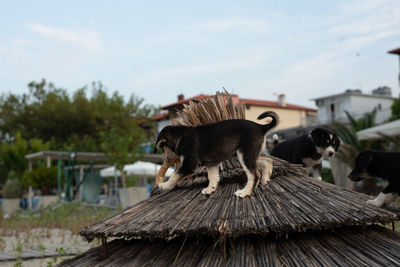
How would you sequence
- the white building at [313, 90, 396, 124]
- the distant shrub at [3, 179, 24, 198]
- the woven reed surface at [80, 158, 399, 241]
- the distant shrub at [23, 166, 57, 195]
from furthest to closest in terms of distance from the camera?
the white building at [313, 90, 396, 124]
the distant shrub at [23, 166, 57, 195]
the distant shrub at [3, 179, 24, 198]
the woven reed surface at [80, 158, 399, 241]

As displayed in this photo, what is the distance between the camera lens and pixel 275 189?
3.40 meters

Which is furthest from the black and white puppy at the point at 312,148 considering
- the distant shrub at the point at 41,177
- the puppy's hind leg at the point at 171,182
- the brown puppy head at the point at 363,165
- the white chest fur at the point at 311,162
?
the distant shrub at the point at 41,177

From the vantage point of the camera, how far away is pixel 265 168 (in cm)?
342

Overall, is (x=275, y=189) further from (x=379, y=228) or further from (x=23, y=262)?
(x=23, y=262)

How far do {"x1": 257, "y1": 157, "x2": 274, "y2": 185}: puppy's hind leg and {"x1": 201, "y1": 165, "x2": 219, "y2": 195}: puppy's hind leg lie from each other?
364mm

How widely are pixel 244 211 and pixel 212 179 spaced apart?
1.64 ft

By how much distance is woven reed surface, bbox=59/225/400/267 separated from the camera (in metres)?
2.91

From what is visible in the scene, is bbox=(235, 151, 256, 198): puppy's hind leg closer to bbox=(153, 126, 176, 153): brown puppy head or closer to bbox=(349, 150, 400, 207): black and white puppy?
bbox=(153, 126, 176, 153): brown puppy head

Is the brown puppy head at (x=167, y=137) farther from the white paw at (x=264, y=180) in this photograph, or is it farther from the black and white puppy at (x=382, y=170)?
the black and white puppy at (x=382, y=170)

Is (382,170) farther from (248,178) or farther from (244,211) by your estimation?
(244,211)

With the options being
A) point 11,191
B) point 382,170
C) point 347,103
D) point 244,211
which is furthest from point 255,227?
point 347,103

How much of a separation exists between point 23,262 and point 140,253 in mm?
4889

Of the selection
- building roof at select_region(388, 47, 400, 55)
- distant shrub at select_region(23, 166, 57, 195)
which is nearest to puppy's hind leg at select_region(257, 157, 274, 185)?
distant shrub at select_region(23, 166, 57, 195)

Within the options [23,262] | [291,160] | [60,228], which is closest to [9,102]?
[60,228]
